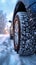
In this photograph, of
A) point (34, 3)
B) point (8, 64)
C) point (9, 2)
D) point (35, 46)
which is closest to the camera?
point (8, 64)

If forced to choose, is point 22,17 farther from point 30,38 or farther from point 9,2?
point 9,2

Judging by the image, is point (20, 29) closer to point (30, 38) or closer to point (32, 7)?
point (30, 38)

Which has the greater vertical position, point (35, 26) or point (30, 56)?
point (35, 26)

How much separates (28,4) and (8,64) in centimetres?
88

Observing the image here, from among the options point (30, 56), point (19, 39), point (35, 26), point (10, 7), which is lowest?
point (30, 56)

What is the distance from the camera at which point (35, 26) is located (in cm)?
247

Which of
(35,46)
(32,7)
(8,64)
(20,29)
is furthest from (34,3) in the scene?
(8,64)

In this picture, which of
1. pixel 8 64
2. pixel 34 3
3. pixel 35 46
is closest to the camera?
pixel 8 64

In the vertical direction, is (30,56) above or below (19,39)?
below

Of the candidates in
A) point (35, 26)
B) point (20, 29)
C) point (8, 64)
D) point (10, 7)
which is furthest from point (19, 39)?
point (10, 7)

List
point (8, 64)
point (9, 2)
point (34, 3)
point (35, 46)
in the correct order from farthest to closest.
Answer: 1. point (9, 2)
2. point (35, 46)
3. point (34, 3)
4. point (8, 64)

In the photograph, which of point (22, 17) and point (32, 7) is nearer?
point (32, 7)

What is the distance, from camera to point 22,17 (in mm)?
2691

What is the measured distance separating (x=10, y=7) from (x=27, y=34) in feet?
3.35
